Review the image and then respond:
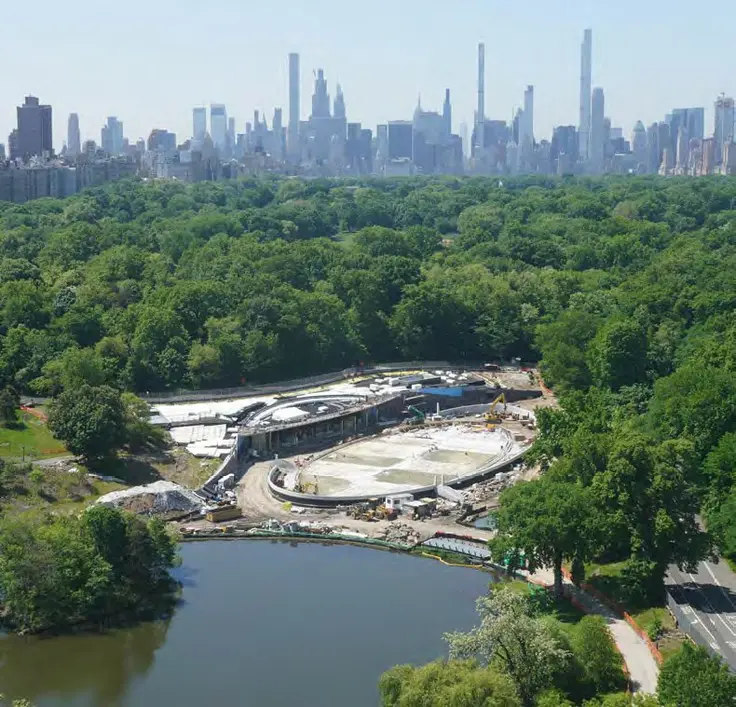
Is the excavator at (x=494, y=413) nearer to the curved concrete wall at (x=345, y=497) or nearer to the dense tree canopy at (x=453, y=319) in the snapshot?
the dense tree canopy at (x=453, y=319)

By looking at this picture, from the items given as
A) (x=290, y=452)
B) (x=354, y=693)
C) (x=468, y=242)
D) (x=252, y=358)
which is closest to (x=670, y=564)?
(x=354, y=693)

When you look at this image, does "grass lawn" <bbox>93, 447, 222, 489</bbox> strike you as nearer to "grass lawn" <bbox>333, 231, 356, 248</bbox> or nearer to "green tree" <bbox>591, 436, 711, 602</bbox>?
"green tree" <bbox>591, 436, 711, 602</bbox>

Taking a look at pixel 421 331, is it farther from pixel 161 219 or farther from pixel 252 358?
pixel 161 219

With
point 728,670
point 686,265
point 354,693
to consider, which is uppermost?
point 686,265

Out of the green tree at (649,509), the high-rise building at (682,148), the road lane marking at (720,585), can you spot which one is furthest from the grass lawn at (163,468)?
the high-rise building at (682,148)

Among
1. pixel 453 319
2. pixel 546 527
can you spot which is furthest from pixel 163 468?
pixel 453 319

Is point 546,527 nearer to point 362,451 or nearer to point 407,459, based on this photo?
point 407,459
